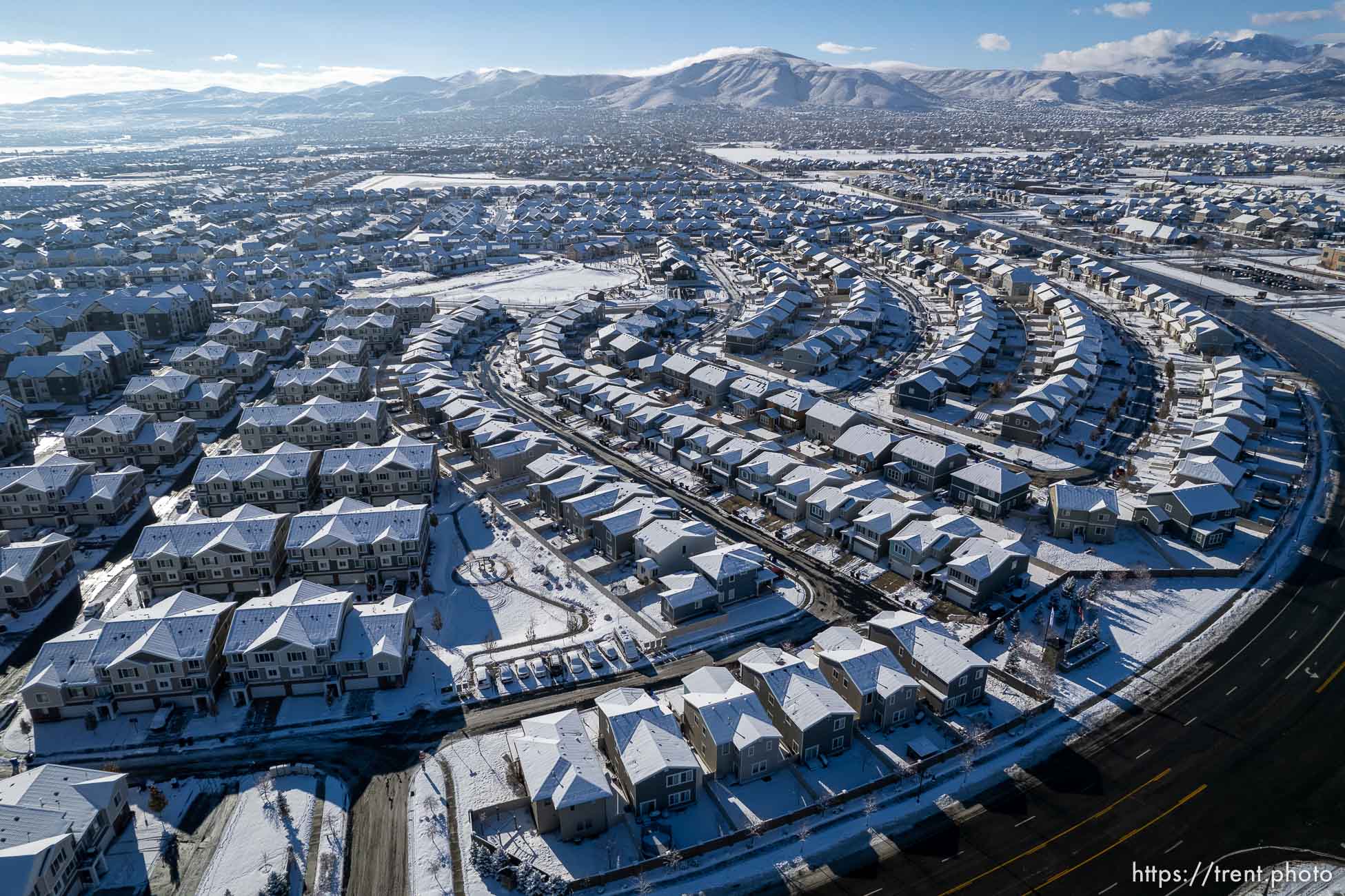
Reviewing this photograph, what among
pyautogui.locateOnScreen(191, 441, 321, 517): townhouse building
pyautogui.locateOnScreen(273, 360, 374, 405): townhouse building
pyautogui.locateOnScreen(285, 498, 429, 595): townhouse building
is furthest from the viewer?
pyautogui.locateOnScreen(273, 360, 374, 405): townhouse building

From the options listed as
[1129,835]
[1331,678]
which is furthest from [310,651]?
[1331,678]

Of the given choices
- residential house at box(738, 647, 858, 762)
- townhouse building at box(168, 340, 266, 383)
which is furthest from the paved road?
townhouse building at box(168, 340, 266, 383)

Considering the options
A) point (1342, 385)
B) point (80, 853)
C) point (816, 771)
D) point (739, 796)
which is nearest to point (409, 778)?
point (80, 853)

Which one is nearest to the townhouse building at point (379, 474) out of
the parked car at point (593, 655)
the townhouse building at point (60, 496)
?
the townhouse building at point (60, 496)

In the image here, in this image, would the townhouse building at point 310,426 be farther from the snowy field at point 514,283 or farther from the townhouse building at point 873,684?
the snowy field at point 514,283

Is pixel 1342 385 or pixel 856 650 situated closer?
pixel 856 650

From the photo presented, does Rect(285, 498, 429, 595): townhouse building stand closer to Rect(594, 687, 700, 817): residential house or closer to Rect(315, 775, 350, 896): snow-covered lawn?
Rect(315, 775, 350, 896): snow-covered lawn

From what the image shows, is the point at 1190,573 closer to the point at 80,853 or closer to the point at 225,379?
the point at 80,853
